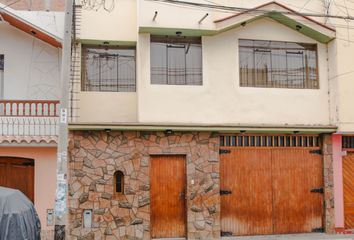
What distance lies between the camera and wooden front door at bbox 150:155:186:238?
561 inches

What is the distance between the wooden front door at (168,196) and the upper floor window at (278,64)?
328 centimetres

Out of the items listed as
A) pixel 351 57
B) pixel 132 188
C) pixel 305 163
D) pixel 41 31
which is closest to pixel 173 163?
pixel 132 188

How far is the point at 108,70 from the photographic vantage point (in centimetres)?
1476

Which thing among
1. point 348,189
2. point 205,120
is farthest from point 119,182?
point 348,189

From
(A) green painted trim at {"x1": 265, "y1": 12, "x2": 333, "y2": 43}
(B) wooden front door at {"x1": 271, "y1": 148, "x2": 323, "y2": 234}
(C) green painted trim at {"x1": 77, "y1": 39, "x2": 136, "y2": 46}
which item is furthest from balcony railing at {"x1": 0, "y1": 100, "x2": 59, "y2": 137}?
(A) green painted trim at {"x1": 265, "y1": 12, "x2": 333, "y2": 43}

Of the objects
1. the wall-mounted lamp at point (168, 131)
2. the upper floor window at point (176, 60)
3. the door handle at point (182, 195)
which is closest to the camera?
the wall-mounted lamp at point (168, 131)

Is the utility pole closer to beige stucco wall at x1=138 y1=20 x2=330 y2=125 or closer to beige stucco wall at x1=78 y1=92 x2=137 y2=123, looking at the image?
beige stucco wall at x1=138 y1=20 x2=330 y2=125

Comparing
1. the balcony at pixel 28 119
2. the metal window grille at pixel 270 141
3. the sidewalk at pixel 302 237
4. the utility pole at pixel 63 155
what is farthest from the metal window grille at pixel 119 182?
the utility pole at pixel 63 155

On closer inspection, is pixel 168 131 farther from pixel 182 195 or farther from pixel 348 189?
pixel 348 189

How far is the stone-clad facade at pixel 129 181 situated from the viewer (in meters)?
13.8

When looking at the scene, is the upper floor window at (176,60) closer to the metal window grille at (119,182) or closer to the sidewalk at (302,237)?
the metal window grille at (119,182)

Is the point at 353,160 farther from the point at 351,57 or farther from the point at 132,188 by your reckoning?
the point at 132,188

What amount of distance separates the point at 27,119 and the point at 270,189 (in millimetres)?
7464

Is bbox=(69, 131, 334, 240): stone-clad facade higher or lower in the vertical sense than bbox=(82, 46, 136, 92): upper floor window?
lower
